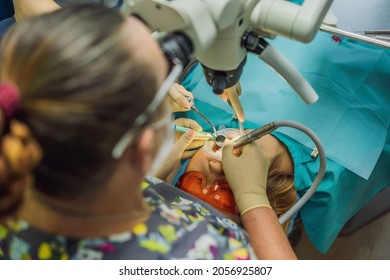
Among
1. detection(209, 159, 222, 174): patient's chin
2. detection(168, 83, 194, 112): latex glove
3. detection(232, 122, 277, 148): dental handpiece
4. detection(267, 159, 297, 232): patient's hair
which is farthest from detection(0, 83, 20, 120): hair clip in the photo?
detection(267, 159, 297, 232): patient's hair

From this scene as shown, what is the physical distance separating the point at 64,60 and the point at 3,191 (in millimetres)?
195

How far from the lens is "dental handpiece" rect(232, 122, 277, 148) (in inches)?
40.4

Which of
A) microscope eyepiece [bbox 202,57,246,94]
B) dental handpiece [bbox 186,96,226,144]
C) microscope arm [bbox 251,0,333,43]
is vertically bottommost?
dental handpiece [bbox 186,96,226,144]

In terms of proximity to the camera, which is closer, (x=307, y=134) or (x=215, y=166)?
(x=307, y=134)

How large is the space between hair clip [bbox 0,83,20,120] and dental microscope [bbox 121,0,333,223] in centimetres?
23

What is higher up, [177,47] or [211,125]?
[177,47]

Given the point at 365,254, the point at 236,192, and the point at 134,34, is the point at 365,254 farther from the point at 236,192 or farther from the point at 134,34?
the point at 134,34

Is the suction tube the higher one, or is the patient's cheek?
the suction tube

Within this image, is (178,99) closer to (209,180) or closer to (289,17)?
(209,180)

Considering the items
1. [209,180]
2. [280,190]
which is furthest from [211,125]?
[280,190]

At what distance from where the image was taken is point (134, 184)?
2.13 ft

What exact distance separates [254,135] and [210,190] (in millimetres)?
235

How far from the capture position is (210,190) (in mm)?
1205

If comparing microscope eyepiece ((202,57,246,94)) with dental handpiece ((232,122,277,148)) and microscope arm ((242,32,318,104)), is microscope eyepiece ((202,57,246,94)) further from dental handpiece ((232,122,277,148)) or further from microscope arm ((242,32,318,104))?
dental handpiece ((232,122,277,148))
